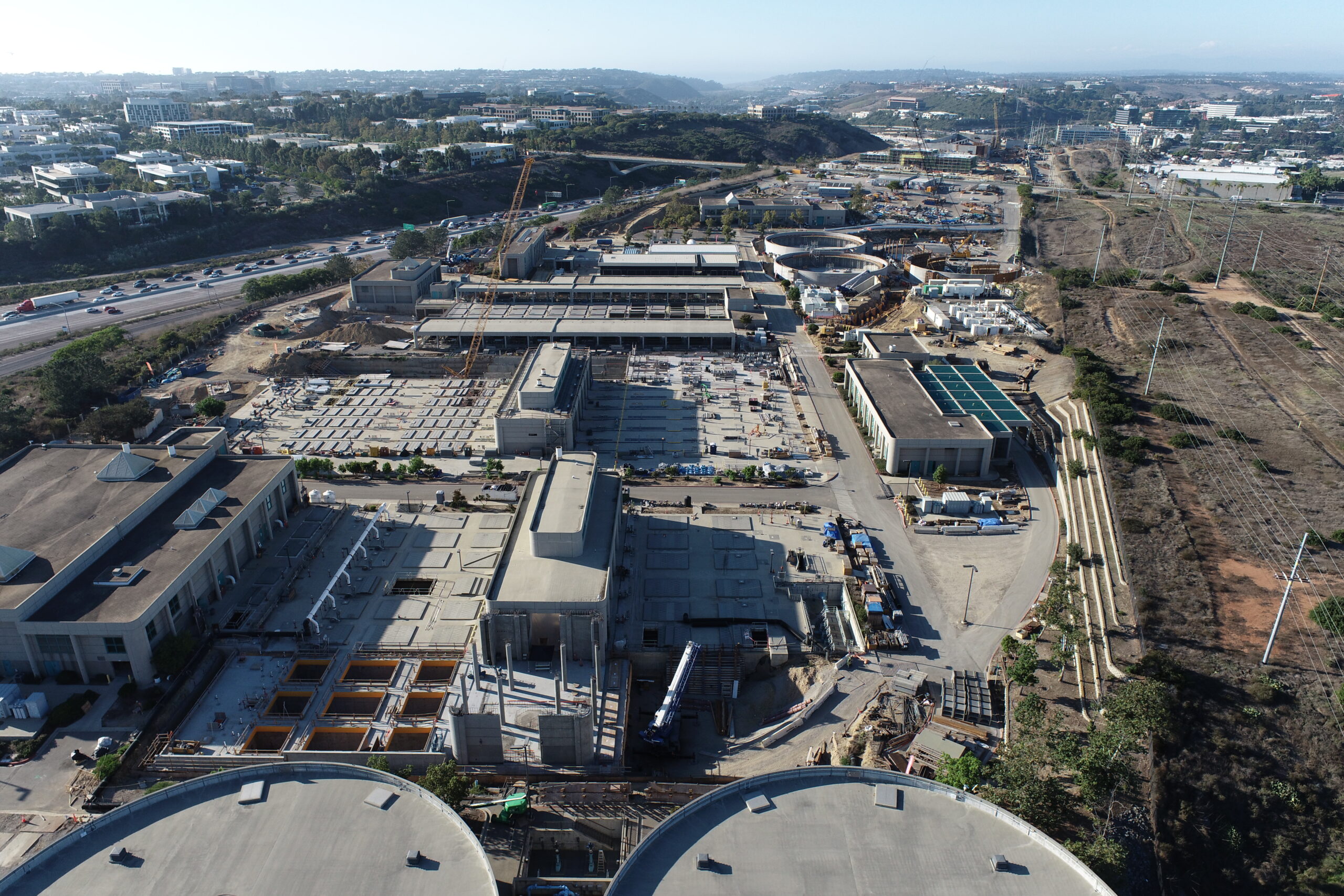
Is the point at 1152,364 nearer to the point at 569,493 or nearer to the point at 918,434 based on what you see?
the point at 918,434

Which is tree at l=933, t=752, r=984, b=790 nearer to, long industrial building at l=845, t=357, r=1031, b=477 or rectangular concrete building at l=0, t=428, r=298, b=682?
long industrial building at l=845, t=357, r=1031, b=477

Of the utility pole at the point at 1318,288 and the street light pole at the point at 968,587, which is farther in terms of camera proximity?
the utility pole at the point at 1318,288

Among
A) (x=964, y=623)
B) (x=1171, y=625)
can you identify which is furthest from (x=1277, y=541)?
(x=964, y=623)

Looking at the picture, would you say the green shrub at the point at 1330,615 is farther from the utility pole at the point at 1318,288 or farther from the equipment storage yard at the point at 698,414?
the utility pole at the point at 1318,288

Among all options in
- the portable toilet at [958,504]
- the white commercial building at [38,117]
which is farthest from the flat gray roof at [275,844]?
the white commercial building at [38,117]

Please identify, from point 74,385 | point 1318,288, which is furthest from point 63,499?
point 1318,288

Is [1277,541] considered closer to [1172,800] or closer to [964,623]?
[964,623]

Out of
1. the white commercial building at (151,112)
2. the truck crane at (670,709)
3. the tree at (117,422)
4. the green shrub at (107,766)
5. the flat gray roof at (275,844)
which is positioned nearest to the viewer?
the flat gray roof at (275,844)
